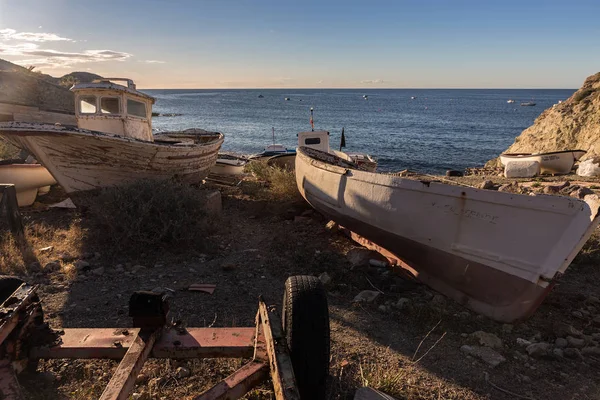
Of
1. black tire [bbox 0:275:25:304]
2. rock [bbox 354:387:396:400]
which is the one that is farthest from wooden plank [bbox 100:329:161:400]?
rock [bbox 354:387:396:400]

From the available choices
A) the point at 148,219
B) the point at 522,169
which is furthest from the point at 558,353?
the point at 522,169

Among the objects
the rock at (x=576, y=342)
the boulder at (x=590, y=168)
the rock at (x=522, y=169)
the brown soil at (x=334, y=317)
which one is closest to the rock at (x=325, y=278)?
the brown soil at (x=334, y=317)

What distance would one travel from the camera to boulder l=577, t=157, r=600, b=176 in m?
13.7

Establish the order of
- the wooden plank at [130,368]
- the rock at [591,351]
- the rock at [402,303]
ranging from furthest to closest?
the rock at [402,303], the rock at [591,351], the wooden plank at [130,368]

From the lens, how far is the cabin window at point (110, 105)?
914cm

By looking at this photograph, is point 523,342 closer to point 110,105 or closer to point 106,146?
point 106,146

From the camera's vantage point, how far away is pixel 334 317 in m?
4.29

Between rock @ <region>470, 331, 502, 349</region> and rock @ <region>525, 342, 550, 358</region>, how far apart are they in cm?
25

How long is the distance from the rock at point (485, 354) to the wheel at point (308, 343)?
6.46 ft

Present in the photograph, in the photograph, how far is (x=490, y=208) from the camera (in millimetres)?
4359

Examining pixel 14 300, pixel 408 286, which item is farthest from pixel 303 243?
pixel 14 300

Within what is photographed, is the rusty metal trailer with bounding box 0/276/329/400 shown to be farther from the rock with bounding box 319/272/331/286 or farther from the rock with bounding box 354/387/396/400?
the rock with bounding box 319/272/331/286

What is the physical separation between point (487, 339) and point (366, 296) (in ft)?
4.44

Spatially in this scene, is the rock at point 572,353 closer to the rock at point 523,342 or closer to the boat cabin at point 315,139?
the rock at point 523,342
